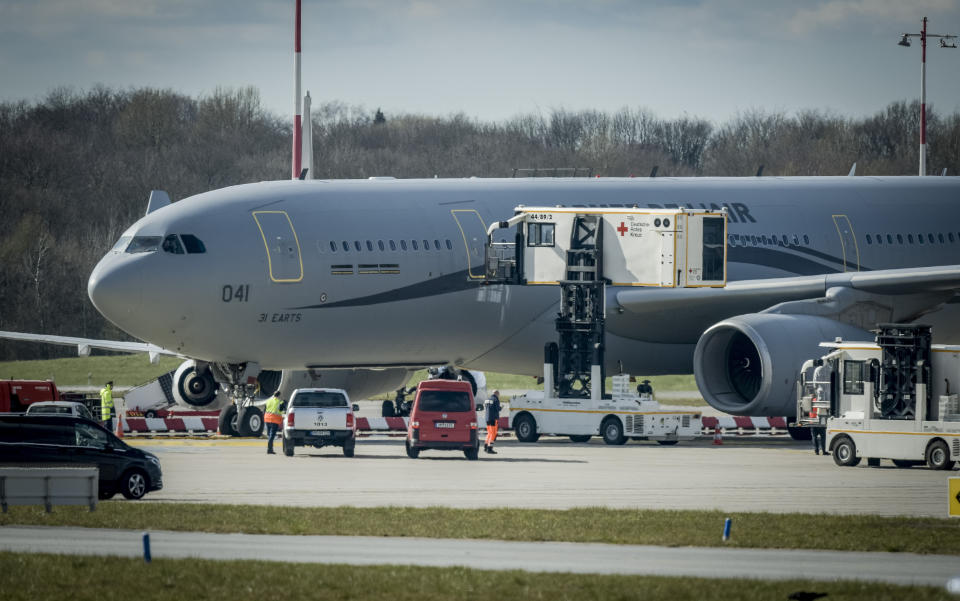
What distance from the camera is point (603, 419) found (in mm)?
36562

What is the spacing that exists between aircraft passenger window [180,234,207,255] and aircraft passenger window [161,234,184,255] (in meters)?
0.13

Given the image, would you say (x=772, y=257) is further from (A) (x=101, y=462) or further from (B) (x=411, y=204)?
(A) (x=101, y=462)

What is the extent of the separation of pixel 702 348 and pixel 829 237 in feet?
24.2

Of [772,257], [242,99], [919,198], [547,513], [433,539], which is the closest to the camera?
[433,539]

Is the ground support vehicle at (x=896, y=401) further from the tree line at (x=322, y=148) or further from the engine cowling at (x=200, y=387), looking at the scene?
the tree line at (x=322, y=148)

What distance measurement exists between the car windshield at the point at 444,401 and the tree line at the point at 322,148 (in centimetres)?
6144

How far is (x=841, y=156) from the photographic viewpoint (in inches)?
4373

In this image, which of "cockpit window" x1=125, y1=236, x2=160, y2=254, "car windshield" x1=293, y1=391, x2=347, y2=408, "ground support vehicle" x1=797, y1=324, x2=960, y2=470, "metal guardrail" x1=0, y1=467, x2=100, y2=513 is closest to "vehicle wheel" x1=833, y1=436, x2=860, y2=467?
"ground support vehicle" x1=797, y1=324, x2=960, y2=470

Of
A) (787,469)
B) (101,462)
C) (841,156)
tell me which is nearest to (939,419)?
(787,469)

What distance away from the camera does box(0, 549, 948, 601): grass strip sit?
52.9ft

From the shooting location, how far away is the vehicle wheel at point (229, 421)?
125ft

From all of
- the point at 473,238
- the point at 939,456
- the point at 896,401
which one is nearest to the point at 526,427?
the point at 473,238

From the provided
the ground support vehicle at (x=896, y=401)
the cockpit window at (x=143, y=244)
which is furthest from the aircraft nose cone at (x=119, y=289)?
the ground support vehicle at (x=896, y=401)

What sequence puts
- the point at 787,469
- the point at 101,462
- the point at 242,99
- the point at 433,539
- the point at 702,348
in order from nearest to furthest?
the point at 433,539
the point at 101,462
the point at 787,469
the point at 702,348
the point at 242,99
